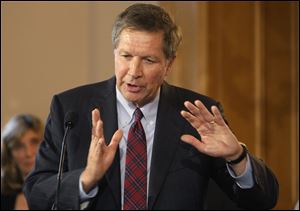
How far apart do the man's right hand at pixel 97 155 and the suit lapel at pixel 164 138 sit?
17cm

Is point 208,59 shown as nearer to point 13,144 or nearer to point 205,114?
point 13,144

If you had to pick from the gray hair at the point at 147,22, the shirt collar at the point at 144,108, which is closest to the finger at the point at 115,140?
the shirt collar at the point at 144,108

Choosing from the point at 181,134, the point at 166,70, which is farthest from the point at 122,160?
the point at 166,70

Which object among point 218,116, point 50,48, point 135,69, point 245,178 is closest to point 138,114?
point 135,69

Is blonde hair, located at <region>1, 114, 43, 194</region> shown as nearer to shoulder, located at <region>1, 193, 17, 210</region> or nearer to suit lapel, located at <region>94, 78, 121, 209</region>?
shoulder, located at <region>1, 193, 17, 210</region>

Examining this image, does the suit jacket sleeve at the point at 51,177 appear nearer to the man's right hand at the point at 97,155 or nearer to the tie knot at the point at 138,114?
the man's right hand at the point at 97,155

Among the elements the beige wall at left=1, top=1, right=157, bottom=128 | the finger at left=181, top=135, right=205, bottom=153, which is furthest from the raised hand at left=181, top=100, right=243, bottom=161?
the beige wall at left=1, top=1, right=157, bottom=128

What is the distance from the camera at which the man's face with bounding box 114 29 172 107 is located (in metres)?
2.13

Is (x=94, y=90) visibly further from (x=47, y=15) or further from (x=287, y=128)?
(x=287, y=128)

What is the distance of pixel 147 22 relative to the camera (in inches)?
85.2

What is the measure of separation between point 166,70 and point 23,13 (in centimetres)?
226

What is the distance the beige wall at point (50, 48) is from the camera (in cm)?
427

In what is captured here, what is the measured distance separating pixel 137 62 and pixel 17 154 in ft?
6.81

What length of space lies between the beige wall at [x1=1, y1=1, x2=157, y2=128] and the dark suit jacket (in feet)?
6.80
